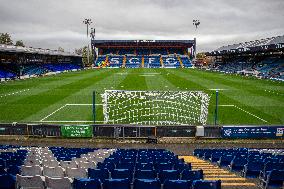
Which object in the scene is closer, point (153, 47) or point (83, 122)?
point (83, 122)

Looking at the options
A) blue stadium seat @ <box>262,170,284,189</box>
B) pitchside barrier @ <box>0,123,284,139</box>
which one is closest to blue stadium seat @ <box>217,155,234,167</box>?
blue stadium seat @ <box>262,170,284,189</box>

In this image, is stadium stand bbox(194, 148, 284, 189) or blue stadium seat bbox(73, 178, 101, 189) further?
stadium stand bbox(194, 148, 284, 189)

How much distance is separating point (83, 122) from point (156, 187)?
17543 mm

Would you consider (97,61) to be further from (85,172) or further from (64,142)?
(85,172)

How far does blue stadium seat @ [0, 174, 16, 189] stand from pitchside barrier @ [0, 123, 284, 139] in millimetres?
12335

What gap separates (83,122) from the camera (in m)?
23.3

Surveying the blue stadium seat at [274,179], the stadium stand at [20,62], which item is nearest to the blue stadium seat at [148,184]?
the blue stadium seat at [274,179]

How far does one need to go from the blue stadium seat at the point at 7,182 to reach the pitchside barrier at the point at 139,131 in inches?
486

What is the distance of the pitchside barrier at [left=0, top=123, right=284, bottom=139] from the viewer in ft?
62.5

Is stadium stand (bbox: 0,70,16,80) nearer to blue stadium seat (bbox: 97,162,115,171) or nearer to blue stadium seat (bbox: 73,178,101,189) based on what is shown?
blue stadium seat (bbox: 97,162,115,171)

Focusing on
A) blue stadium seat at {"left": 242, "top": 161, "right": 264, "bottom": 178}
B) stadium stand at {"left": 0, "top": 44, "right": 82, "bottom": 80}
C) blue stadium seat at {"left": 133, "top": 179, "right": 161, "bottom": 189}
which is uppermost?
stadium stand at {"left": 0, "top": 44, "right": 82, "bottom": 80}

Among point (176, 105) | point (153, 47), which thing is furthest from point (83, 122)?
point (153, 47)

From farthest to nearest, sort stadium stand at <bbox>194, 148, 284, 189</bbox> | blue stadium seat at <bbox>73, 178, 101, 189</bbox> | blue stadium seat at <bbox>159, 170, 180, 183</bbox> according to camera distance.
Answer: stadium stand at <bbox>194, 148, 284, 189</bbox> < blue stadium seat at <bbox>159, 170, 180, 183</bbox> < blue stadium seat at <bbox>73, 178, 101, 189</bbox>

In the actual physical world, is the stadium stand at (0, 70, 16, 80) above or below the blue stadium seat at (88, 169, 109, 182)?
above
